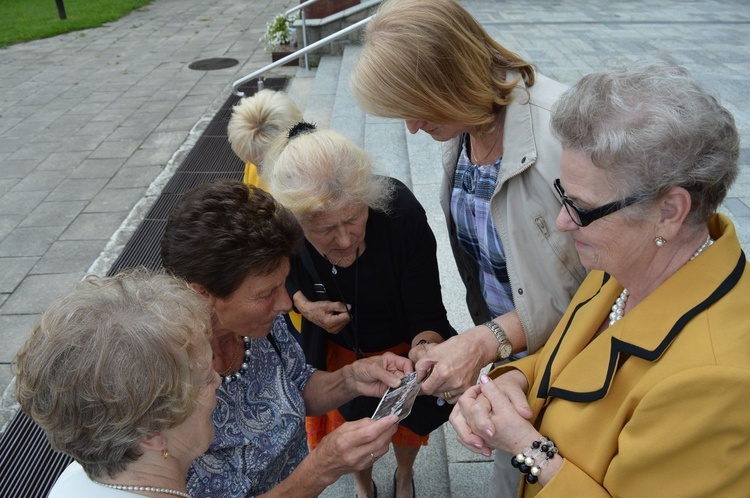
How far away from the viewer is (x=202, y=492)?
2.02 meters

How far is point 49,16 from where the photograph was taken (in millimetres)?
16672

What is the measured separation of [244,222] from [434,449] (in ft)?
6.68

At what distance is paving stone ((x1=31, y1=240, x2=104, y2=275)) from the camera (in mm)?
5699

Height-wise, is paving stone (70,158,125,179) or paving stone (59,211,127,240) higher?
paving stone (59,211,127,240)

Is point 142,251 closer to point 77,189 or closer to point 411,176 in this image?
point 77,189

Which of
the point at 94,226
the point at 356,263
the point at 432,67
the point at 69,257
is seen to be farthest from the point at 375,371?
the point at 94,226

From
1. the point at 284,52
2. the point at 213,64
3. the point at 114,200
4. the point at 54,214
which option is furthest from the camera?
the point at 213,64

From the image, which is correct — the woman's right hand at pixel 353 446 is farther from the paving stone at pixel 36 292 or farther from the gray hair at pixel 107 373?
the paving stone at pixel 36 292

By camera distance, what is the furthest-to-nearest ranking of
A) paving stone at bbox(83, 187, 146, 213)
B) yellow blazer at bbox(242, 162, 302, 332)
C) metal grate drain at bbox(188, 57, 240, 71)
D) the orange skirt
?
metal grate drain at bbox(188, 57, 240, 71) → paving stone at bbox(83, 187, 146, 213) → yellow blazer at bbox(242, 162, 302, 332) → the orange skirt

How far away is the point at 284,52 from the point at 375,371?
30.6ft

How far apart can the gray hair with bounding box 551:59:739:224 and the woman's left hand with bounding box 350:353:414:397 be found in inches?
48.0

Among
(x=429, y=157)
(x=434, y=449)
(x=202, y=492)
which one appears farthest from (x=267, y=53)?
(x=202, y=492)

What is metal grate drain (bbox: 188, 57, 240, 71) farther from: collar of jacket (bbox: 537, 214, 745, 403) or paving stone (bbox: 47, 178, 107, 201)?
collar of jacket (bbox: 537, 214, 745, 403)

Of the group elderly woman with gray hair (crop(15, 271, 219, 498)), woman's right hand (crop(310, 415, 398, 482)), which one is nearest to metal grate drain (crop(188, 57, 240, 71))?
woman's right hand (crop(310, 415, 398, 482))
